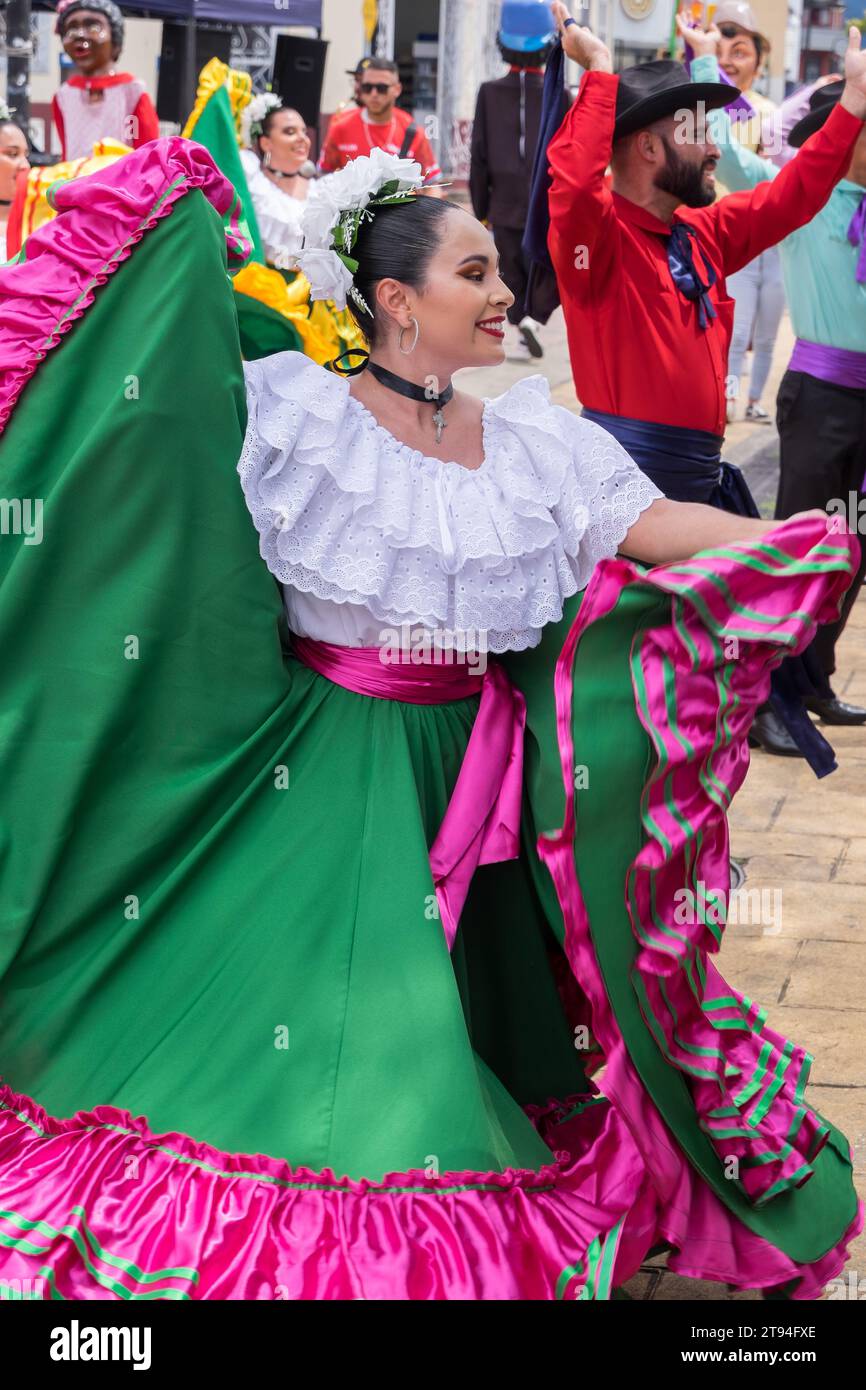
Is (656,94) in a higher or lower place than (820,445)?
→ higher

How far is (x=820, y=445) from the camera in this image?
583cm

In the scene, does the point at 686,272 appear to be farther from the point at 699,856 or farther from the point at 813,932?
the point at 699,856

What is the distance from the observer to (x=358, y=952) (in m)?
2.80

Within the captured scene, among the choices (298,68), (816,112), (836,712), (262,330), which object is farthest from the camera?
(298,68)

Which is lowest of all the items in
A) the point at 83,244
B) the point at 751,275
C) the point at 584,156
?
the point at 751,275

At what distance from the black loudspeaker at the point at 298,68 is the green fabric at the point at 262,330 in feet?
28.6

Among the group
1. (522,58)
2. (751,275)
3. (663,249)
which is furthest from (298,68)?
(663,249)

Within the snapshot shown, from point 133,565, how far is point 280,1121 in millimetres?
887

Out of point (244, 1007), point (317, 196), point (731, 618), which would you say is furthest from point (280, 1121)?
point (317, 196)

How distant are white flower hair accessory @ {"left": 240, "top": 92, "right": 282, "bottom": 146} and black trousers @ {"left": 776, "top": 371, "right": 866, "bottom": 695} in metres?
3.84

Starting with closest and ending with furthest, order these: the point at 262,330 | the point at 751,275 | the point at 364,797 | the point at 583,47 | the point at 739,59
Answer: the point at 364,797
the point at 262,330
the point at 583,47
the point at 739,59
the point at 751,275

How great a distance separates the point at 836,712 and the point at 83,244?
3674 millimetres

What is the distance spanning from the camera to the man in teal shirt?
5.80 m

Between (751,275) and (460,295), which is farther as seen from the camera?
(751,275)
